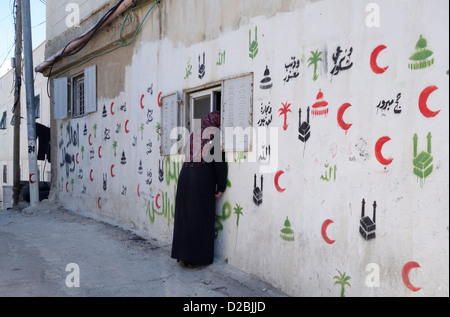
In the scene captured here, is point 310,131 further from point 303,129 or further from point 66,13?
point 66,13

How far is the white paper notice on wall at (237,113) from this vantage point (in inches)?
151

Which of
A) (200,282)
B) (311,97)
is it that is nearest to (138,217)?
(200,282)

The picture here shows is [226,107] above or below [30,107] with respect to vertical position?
below

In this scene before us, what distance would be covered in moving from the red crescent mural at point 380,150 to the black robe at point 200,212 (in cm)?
172

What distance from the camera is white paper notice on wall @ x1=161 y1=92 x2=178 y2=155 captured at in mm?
4941

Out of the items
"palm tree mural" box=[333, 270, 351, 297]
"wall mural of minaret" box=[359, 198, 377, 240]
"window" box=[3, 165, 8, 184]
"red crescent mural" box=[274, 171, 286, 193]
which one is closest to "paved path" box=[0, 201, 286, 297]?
"palm tree mural" box=[333, 270, 351, 297]

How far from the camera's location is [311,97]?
3236 mm

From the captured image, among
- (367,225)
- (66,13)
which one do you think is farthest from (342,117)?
(66,13)

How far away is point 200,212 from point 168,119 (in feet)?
5.00

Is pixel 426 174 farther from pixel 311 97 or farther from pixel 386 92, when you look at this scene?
pixel 311 97

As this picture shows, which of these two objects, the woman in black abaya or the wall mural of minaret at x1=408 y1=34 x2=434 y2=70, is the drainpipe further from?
the wall mural of minaret at x1=408 y1=34 x2=434 y2=70

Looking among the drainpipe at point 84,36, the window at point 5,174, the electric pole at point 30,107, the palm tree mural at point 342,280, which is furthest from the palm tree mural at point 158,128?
the window at point 5,174

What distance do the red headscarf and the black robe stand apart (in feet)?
0.24

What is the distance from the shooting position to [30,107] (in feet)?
28.1
